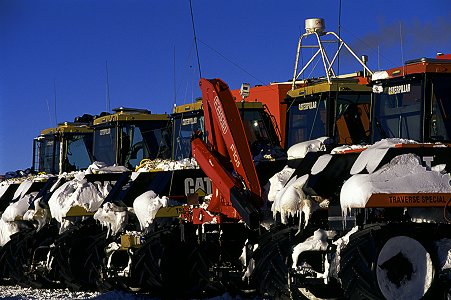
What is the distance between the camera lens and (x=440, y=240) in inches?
468

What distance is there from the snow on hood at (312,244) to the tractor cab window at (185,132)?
7224 mm

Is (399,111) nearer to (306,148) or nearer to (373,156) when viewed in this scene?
(306,148)

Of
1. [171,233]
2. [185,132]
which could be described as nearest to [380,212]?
[171,233]

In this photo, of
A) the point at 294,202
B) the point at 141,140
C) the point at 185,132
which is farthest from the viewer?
the point at 141,140

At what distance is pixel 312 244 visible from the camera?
1281 cm

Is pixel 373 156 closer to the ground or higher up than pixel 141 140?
closer to the ground

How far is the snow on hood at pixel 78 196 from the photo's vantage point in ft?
64.3

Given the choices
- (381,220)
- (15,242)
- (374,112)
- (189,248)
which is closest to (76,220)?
(15,242)

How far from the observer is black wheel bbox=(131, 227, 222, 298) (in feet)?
53.2

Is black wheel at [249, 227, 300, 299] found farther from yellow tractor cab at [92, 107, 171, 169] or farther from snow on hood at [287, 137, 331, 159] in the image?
yellow tractor cab at [92, 107, 171, 169]

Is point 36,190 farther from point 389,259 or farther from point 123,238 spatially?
point 389,259

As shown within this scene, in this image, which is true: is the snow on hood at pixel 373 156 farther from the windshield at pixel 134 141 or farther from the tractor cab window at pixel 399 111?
the windshield at pixel 134 141

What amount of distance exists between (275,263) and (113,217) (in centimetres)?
532

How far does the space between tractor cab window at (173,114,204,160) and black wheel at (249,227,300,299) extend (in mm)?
6409
